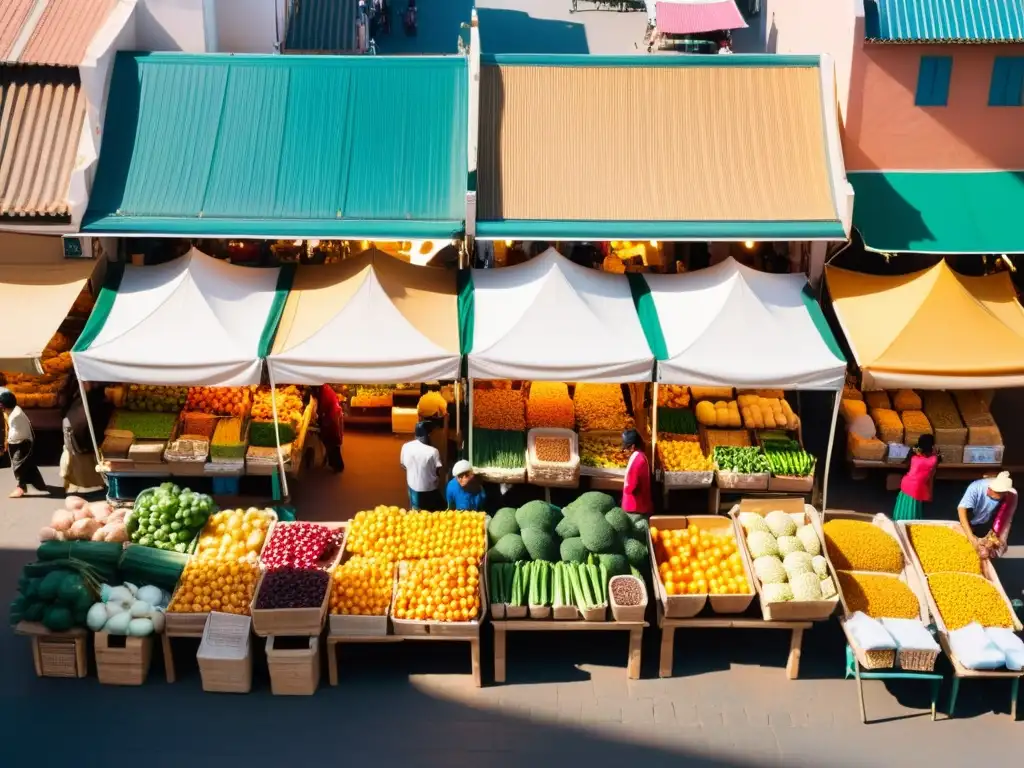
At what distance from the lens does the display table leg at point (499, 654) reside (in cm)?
1058

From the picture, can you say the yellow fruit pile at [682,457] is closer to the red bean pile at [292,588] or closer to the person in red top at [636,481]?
the person in red top at [636,481]

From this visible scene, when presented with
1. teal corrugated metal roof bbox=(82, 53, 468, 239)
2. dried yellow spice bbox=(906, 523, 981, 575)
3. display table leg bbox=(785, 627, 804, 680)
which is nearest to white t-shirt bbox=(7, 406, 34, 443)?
teal corrugated metal roof bbox=(82, 53, 468, 239)

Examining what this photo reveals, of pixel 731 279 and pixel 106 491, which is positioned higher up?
pixel 731 279

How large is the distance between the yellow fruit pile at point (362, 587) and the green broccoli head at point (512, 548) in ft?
3.70

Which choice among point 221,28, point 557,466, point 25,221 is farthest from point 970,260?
point 25,221

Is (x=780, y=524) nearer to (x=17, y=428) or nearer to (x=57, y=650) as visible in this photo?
(x=57, y=650)

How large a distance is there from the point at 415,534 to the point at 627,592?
2281mm

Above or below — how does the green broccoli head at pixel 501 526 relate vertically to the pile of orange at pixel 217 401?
below

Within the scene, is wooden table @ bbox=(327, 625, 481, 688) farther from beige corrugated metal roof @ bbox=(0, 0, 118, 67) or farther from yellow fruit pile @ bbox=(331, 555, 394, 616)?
beige corrugated metal roof @ bbox=(0, 0, 118, 67)

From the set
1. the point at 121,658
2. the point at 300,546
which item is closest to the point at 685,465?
the point at 300,546

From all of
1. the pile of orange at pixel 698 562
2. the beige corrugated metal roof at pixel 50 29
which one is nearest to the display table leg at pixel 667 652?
the pile of orange at pixel 698 562

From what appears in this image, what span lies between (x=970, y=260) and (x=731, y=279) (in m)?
4.42

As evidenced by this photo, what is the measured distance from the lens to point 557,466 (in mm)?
13008

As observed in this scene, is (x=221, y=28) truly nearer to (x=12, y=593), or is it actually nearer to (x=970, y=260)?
(x=12, y=593)
